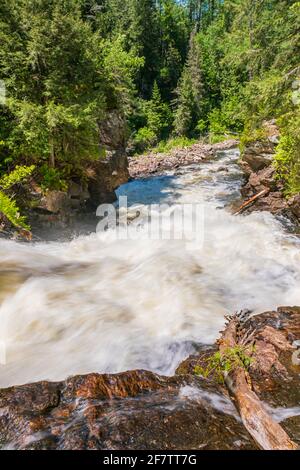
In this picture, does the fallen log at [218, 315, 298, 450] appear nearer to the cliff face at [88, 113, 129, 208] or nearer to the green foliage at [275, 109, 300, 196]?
the green foliage at [275, 109, 300, 196]

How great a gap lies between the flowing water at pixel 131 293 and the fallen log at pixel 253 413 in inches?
37.9

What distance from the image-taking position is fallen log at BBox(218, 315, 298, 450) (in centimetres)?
263

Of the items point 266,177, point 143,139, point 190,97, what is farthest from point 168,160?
point 190,97

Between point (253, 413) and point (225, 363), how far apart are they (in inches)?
38.3

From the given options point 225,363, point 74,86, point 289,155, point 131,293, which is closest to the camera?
point 225,363

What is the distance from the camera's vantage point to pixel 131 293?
663 centimetres

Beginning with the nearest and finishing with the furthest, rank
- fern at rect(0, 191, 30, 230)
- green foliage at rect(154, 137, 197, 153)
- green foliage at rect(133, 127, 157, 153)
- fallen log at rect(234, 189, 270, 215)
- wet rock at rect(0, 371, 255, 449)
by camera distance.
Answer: wet rock at rect(0, 371, 255, 449) → fern at rect(0, 191, 30, 230) → fallen log at rect(234, 189, 270, 215) → green foliage at rect(154, 137, 197, 153) → green foliage at rect(133, 127, 157, 153)

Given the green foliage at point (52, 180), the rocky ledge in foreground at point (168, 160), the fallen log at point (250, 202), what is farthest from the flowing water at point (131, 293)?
the rocky ledge in foreground at point (168, 160)

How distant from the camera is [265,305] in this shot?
5.94 m

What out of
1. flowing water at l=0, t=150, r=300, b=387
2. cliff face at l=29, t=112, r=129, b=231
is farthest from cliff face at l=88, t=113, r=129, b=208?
flowing water at l=0, t=150, r=300, b=387

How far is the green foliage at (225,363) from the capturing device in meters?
3.84

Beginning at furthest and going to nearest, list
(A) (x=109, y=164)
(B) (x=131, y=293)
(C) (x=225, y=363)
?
1. (A) (x=109, y=164)
2. (B) (x=131, y=293)
3. (C) (x=225, y=363)

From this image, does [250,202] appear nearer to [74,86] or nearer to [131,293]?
[131,293]

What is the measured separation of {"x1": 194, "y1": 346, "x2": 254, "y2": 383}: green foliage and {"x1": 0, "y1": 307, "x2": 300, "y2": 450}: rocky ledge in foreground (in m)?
0.11
